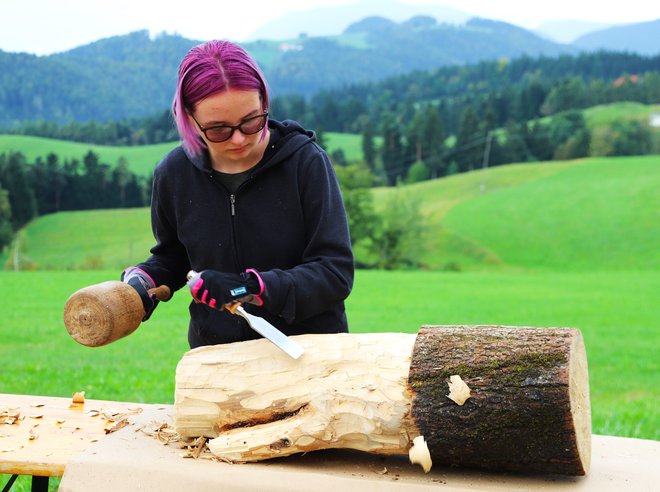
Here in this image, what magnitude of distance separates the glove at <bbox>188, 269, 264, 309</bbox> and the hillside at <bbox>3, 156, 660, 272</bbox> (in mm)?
35502

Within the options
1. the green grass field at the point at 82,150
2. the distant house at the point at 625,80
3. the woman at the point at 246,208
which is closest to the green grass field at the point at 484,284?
the woman at the point at 246,208

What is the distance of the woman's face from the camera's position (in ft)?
9.71

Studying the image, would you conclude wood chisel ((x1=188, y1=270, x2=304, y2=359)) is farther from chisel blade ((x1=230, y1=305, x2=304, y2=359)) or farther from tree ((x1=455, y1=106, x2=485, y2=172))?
tree ((x1=455, y1=106, x2=485, y2=172))

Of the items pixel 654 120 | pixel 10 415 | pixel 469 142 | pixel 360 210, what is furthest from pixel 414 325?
pixel 654 120

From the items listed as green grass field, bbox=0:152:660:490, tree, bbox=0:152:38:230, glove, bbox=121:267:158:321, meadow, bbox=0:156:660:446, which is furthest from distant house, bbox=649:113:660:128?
glove, bbox=121:267:158:321

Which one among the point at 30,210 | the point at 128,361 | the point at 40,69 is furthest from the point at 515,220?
the point at 128,361

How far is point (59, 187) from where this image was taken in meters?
50.8

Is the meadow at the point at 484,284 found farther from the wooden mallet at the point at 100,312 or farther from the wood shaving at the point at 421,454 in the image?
the wooden mallet at the point at 100,312

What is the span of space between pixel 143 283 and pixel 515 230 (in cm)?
5222

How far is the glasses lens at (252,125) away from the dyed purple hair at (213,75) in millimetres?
62

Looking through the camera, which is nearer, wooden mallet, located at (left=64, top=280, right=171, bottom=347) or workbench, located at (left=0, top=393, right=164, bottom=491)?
workbench, located at (left=0, top=393, right=164, bottom=491)

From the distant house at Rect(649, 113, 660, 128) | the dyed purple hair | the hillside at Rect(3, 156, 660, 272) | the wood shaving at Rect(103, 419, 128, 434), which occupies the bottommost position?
the hillside at Rect(3, 156, 660, 272)

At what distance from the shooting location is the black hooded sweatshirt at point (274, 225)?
10.4 ft

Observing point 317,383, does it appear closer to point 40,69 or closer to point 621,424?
point 621,424
